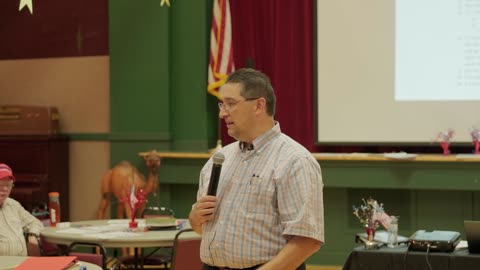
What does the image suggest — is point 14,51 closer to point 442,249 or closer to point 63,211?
point 63,211

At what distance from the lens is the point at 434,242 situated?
14.9 ft

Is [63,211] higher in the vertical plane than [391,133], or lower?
lower

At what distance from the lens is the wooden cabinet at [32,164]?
8.07m

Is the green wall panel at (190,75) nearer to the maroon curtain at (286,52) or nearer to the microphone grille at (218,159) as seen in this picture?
the maroon curtain at (286,52)

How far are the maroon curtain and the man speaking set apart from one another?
512 centimetres

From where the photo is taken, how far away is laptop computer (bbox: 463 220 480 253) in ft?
14.5

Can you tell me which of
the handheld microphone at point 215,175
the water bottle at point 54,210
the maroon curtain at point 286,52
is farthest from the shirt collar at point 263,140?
Result: the maroon curtain at point 286,52

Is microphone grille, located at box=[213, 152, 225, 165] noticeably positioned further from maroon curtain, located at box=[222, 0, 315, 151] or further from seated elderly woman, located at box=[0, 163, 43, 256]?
maroon curtain, located at box=[222, 0, 315, 151]

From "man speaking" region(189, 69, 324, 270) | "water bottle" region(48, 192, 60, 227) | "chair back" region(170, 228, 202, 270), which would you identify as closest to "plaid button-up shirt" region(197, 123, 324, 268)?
"man speaking" region(189, 69, 324, 270)

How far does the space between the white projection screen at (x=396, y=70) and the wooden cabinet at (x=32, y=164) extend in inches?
116

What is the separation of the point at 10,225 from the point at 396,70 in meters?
4.01

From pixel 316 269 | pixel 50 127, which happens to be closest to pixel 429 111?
pixel 316 269

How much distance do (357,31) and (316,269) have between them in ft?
7.98

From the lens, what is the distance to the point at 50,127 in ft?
27.2
